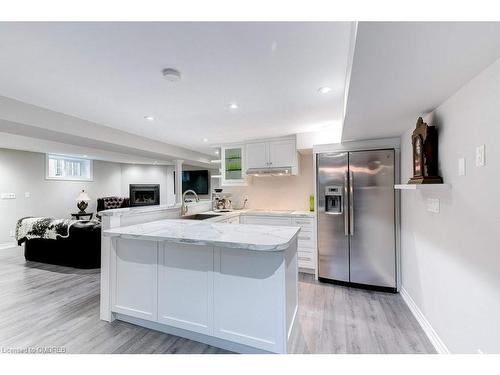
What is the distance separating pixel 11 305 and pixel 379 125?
452 cm

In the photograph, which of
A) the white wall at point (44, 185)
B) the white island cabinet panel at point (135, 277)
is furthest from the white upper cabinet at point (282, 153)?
the white wall at point (44, 185)

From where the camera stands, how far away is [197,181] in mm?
8195

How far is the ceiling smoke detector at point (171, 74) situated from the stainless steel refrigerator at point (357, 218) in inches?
85.7

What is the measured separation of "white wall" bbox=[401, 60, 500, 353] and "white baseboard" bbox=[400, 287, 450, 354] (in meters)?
0.04

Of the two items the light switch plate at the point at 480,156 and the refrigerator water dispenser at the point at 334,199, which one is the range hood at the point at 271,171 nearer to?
the refrigerator water dispenser at the point at 334,199

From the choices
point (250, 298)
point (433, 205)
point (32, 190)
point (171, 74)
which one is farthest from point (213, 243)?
point (32, 190)

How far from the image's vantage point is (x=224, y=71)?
1.91m

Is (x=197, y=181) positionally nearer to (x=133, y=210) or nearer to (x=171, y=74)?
(x=133, y=210)

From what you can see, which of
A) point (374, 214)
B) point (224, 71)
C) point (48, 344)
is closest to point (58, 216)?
point (48, 344)

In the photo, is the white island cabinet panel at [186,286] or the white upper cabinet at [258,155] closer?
the white island cabinet panel at [186,286]

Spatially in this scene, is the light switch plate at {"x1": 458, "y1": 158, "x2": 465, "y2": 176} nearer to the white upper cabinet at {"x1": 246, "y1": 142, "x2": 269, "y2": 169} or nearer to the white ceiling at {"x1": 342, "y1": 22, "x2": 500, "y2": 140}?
the white ceiling at {"x1": 342, "y1": 22, "x2": 500, "y2": 140}

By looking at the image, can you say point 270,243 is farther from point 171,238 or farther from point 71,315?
point 71,315

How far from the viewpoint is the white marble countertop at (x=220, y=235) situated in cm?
161

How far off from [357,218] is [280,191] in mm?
1690
